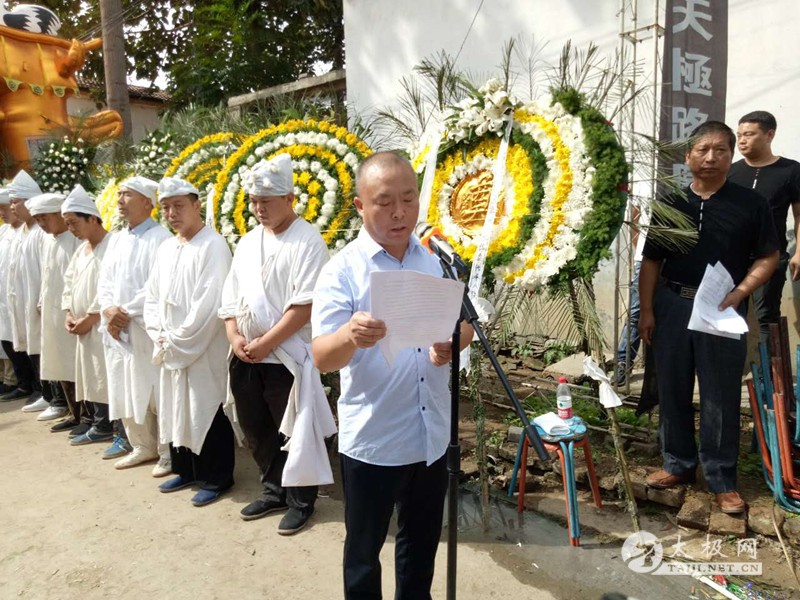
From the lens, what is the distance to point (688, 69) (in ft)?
12.0

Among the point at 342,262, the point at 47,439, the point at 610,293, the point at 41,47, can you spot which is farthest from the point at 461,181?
the point at 41,47

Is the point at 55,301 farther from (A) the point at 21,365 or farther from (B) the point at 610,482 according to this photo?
(B) the point at 610,482

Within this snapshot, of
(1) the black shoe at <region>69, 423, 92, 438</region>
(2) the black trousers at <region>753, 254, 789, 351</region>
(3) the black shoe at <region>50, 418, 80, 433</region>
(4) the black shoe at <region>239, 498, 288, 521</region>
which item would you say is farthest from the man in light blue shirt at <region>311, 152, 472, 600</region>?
(3) the black shoe at <region>50, 418, 80, 433</region>

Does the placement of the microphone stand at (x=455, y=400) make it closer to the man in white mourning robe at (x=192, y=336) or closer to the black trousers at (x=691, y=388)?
the black trousers at (x=691, y=388)

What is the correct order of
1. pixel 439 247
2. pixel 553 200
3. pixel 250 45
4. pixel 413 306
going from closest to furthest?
1. pixel 413 306
2. pixel 439 247
3. pixel 553 200
4. pixel 250 45

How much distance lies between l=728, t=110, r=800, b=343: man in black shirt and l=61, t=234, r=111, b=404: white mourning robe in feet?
14.0

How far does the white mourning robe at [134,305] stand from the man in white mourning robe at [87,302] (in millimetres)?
471

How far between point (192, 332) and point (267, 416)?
62 cm

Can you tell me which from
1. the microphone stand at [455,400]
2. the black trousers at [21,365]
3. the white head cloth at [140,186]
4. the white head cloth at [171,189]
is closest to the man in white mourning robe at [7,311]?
the black trousers at [21,365]

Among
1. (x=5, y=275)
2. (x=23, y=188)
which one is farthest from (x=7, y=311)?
(x=23, y=188)

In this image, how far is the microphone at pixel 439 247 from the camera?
1.89 m

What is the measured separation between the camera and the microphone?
1.89 meters

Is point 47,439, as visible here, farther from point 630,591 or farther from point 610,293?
point 610,293

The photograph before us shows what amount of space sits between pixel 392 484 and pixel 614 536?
1477mm
